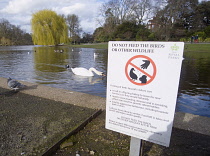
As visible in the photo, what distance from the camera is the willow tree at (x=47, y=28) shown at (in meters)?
37.9

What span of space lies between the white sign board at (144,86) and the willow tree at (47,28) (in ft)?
132

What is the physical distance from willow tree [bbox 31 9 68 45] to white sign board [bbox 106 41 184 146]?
4037cm

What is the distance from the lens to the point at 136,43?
1989 millimetres

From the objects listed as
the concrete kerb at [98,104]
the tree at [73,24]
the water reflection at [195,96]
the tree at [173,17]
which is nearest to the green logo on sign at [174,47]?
the concrete kerb at [98,104]

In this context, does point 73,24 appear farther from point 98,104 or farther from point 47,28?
point 98,104

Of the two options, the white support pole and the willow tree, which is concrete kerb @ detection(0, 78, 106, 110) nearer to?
the white support pole

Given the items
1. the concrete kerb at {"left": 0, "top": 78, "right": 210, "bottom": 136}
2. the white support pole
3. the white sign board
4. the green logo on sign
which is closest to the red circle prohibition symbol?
the white sign board

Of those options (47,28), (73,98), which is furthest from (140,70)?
(47,28)

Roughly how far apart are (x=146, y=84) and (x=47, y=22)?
41.9 m

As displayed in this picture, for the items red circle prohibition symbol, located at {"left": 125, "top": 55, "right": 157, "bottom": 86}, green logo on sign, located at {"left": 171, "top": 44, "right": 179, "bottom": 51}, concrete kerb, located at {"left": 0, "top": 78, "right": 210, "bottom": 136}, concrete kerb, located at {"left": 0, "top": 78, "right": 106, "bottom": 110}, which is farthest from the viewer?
concrete kerb, located at {"left": 0, "top": 78, "right": 106, "bottom": 110}

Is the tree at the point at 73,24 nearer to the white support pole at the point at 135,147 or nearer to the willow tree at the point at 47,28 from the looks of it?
the willow tree at the point at 47,28

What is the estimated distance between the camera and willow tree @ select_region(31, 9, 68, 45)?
3794cm

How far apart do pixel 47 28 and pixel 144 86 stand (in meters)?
41.1

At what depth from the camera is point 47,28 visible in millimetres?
38500
